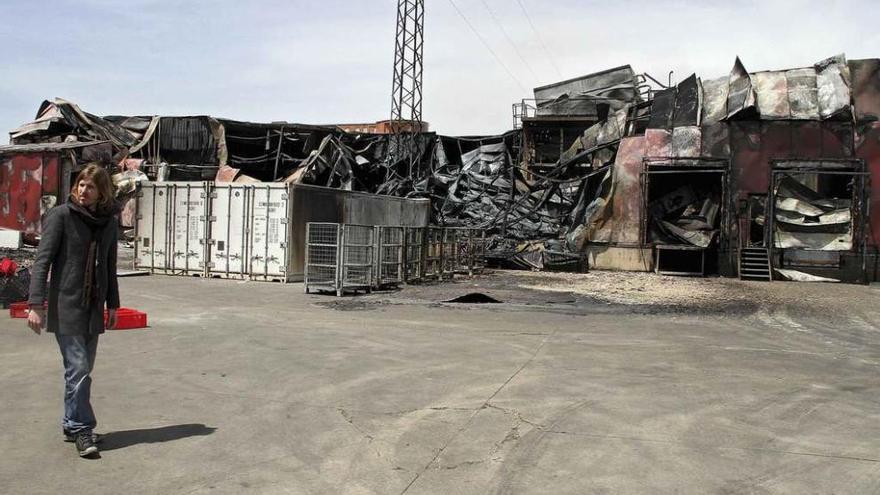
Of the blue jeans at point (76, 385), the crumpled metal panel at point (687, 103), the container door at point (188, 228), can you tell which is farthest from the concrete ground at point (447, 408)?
the crumpled metal panel at point (687, 103)

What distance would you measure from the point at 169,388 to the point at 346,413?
1.89 metres

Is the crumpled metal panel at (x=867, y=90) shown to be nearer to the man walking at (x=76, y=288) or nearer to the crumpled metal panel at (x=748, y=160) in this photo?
the crumpled metal panel at (x=748, y=160)

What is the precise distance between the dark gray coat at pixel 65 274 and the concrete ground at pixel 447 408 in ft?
2.88

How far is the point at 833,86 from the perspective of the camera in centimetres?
2491

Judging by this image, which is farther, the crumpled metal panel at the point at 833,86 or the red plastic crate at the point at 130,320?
the crumpled metal panel at the point at 833,86

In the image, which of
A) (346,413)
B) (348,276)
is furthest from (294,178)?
(346,413)

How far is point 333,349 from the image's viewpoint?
894 centimetres

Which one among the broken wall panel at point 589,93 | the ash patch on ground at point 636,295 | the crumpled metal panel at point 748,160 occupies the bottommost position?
the ash patch on ground at point 636,295

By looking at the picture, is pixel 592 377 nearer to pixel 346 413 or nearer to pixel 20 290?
pixel 346 413

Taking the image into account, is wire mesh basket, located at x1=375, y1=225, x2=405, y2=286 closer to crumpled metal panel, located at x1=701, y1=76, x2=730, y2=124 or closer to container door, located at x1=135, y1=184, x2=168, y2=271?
container door, located at x1=135, y1=184, x2=168, y2=271

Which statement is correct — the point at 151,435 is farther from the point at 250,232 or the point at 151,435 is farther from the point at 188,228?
the point at 188,228

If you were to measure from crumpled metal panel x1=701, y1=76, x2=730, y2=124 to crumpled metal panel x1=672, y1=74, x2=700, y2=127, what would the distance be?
0.30m

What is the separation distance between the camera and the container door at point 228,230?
62.4ft

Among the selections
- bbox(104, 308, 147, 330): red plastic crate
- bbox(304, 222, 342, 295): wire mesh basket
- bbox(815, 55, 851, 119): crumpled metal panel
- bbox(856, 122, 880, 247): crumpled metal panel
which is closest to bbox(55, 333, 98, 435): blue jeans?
bbox(104, 308, 147, 330): red plastic crate
